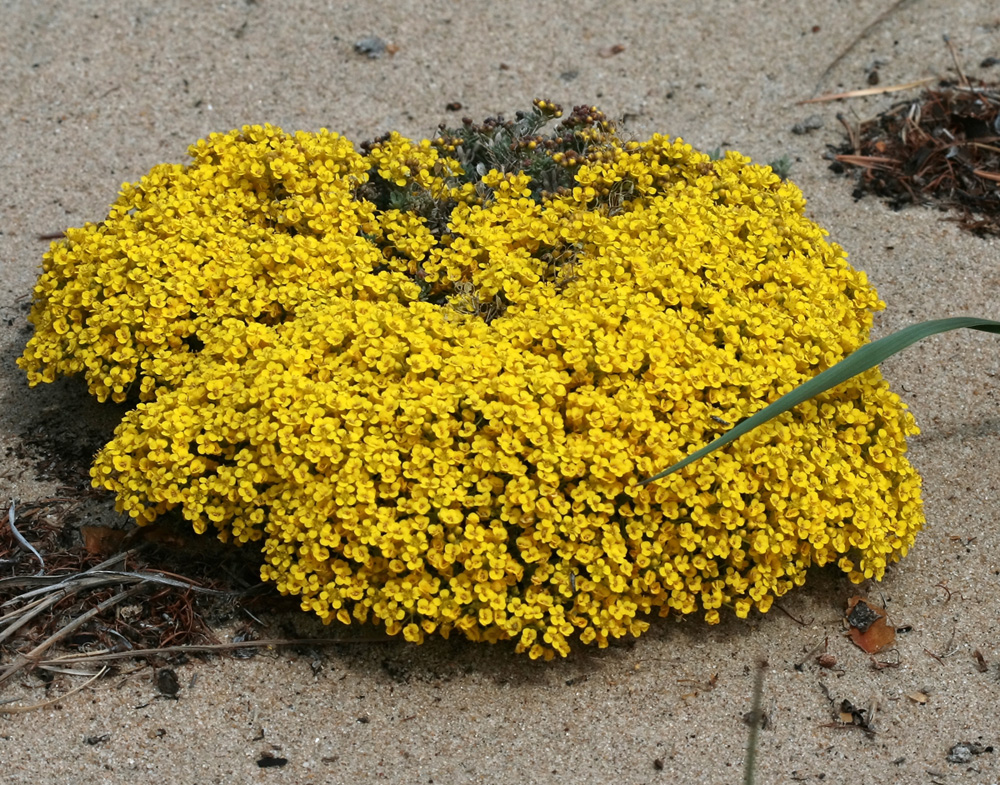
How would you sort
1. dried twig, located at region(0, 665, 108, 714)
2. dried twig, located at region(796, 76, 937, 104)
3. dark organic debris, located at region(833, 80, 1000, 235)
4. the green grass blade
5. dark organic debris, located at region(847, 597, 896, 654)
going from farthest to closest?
dried twig, located at region(796, 76, 937, 104), dark organic debris, located at region(833, 80, 1000, 235), dark organic debris, located at region(847, 597, 896, 654), dried twig, located at region(0, 665, 108, 714), the green grass blade

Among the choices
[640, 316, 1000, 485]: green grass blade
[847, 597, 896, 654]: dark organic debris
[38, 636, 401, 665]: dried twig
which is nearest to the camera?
[640, 316, 1000, 485]: green grass blade

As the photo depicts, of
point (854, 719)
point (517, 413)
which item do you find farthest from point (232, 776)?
point (854, 719)

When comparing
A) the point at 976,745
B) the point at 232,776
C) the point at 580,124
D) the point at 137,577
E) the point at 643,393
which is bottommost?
the point at 976,745

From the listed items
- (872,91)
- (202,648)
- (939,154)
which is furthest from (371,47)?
(202,648)

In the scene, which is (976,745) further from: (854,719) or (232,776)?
(232,776)

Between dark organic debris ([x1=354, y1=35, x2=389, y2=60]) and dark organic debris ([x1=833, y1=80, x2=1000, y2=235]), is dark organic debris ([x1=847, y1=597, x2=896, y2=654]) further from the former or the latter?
dark organic debris ([x1=354, y1=35, x2=389, y2=60])

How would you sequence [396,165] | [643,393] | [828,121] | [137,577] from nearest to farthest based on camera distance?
1. [643,393]
2. [137,577]
3. [396,165]
4. [828,121]

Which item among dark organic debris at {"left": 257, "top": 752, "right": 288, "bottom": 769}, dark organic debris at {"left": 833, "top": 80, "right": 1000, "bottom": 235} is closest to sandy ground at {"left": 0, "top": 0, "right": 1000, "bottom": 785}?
dark organic debris at {"left": 257, "top": 752, "right": 288, "bottom": 769}
